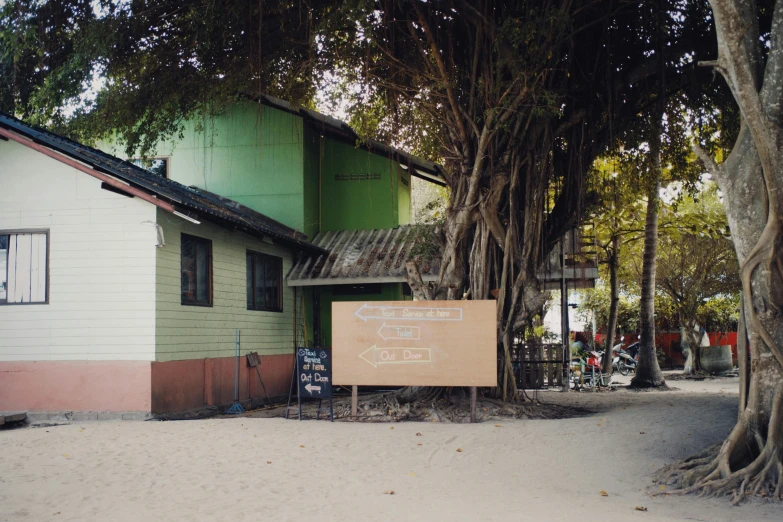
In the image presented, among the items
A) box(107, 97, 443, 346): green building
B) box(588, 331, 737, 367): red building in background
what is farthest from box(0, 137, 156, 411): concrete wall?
box(588, 331, 737, 367): red building in background

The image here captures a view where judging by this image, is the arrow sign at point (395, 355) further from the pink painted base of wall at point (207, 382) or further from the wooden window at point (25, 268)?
the wooden window at point (25, 268)

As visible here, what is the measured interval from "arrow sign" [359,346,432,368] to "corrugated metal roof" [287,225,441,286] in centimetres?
334

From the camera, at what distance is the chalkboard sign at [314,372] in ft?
42.4

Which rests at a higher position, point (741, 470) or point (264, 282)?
point (264, 282)

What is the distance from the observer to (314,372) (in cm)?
1302

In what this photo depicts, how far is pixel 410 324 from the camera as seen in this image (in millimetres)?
12773

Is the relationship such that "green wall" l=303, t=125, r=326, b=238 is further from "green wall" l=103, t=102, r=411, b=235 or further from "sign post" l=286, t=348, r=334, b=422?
"sign post" l=286, t=348, r=334, b=422

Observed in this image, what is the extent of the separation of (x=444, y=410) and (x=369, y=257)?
563cm

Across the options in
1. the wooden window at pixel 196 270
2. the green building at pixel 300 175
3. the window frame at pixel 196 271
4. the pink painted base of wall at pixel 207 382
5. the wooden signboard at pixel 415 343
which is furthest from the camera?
the green building at pixel 300 175

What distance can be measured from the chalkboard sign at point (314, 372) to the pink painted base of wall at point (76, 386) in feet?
7.89

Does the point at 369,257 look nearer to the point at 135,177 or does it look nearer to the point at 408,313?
the point at 408,313

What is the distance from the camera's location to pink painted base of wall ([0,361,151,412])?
41.7 feet

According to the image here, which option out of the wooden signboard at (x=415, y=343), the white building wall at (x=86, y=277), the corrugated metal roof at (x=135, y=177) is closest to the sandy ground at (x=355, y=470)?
the wooden signboard at (x=415, y=343)

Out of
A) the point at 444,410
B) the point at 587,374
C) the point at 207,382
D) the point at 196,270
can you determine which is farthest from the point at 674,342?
the point at 196,270
